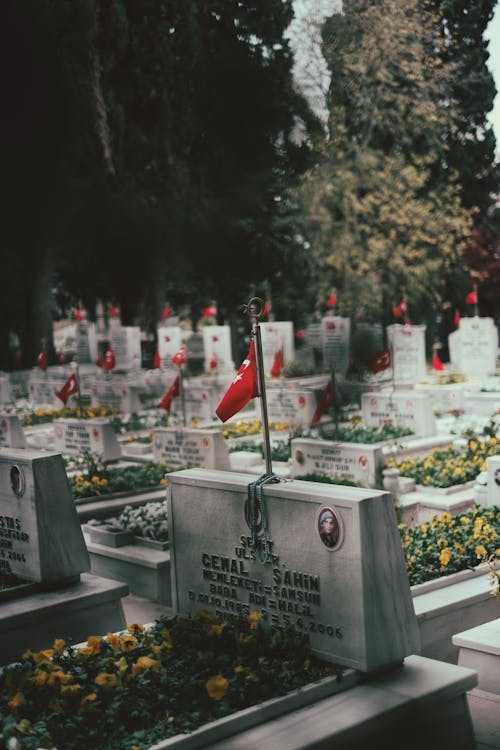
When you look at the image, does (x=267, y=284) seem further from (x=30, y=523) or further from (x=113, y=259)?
(x=30, y=523)

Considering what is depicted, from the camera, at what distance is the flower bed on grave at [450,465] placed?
436 inches

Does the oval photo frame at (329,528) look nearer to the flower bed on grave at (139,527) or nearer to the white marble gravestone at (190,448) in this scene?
the flower bed on grave at (139,527)

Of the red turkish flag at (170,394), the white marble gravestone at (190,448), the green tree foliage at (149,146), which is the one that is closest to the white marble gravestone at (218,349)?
the green tree foliage at (149,146)

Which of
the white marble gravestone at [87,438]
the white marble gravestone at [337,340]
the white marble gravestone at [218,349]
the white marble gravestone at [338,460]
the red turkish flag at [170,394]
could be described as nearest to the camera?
the white marble gravestone at [338,460]

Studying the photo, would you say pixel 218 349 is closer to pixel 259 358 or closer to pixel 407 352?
pixel 407 352

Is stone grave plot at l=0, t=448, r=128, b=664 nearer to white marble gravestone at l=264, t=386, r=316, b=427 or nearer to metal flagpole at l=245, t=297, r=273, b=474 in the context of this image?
metal flagpole at l=245, t=297, r=273, b=474

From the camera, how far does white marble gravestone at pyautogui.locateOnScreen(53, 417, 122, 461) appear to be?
15.4m

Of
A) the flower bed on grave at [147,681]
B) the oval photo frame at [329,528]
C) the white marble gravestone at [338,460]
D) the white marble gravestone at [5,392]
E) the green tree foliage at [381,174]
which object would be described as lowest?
the flower bed on grave at [147,681]

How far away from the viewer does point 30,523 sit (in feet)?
22.5

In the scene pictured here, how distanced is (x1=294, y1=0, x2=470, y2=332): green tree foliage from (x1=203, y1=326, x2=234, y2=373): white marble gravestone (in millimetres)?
5945

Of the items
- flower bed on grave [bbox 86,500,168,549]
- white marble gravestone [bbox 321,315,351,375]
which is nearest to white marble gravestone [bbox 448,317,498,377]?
white marble gravestone [bbox 321,315,351,375]

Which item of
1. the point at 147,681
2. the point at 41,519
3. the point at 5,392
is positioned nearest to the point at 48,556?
the point at 41,519

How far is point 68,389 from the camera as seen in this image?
15688mm

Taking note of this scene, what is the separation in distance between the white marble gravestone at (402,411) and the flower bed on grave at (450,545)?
21.5ft
